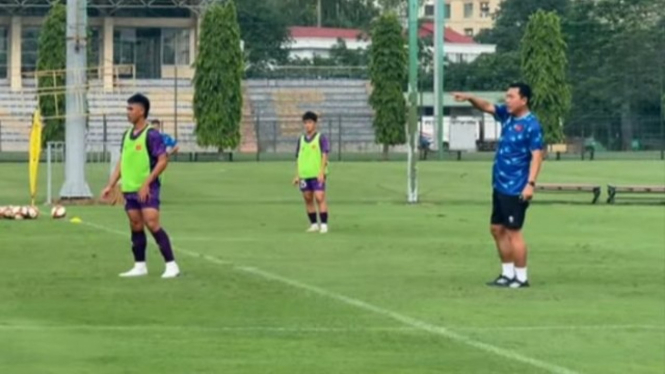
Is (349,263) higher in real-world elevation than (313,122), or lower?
lower

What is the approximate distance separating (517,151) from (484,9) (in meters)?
152

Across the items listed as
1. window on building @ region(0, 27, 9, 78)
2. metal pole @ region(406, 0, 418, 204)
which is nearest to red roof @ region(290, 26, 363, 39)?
window on building @ region(0, 27, 9, 78)

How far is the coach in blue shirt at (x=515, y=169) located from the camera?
56.5 feet

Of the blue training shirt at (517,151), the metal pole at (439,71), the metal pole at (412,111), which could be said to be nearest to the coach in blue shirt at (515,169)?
the blue training shirt at (517,151)

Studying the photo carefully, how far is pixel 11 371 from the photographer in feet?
36.9

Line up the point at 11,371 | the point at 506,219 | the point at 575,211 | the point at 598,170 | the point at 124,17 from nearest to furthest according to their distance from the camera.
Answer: the point at 11,371 < the point at 506,219 < the point at 575,211 < the point at 598,170 < the point at 124,17

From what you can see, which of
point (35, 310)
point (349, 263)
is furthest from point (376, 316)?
point (349, 263)

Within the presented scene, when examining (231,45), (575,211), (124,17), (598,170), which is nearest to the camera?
(575,211)

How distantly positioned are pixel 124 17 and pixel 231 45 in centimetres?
2584

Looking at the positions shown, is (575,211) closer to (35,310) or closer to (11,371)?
(35,310)

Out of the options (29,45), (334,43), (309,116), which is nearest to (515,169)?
(309,116)

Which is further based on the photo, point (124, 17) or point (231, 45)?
point (124, 17)

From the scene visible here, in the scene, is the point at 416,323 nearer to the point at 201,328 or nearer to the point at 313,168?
the point at 201,328

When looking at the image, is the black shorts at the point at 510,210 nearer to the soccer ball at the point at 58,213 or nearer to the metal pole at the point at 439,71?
the soccer ball at the point at 58,213
